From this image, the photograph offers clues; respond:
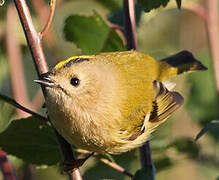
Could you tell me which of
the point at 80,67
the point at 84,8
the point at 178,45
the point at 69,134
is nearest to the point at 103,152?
the point at 69,134

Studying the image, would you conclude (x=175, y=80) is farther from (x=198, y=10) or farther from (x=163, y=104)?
(x=163, y=104)

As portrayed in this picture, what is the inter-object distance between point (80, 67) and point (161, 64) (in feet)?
3.03

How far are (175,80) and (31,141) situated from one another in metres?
1.69

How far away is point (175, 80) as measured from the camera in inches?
134

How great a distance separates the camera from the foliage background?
97.3 inches

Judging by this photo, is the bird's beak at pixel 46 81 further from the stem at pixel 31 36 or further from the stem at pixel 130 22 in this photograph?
the stem at pixel 130 22

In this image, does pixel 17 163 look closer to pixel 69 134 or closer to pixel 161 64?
pixel 69 134

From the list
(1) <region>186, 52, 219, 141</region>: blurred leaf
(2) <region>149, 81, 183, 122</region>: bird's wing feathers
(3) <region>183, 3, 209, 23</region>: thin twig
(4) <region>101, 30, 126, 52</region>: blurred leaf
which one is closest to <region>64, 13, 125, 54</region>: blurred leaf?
(4) <region>101, 30, 126, 52</region>: blurred leaf

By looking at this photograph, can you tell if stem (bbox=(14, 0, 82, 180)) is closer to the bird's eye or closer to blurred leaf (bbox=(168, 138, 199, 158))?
the bird's eye

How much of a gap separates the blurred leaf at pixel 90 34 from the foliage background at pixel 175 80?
0.01 metres

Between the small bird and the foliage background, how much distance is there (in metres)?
0.15

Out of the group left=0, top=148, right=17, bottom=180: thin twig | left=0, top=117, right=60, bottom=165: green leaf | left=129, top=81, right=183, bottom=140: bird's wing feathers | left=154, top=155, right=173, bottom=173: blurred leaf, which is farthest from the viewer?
left=154, top=155, right=173, bottom=173: blurred leaf

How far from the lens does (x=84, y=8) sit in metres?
3.66

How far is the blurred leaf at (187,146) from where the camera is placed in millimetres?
2473
